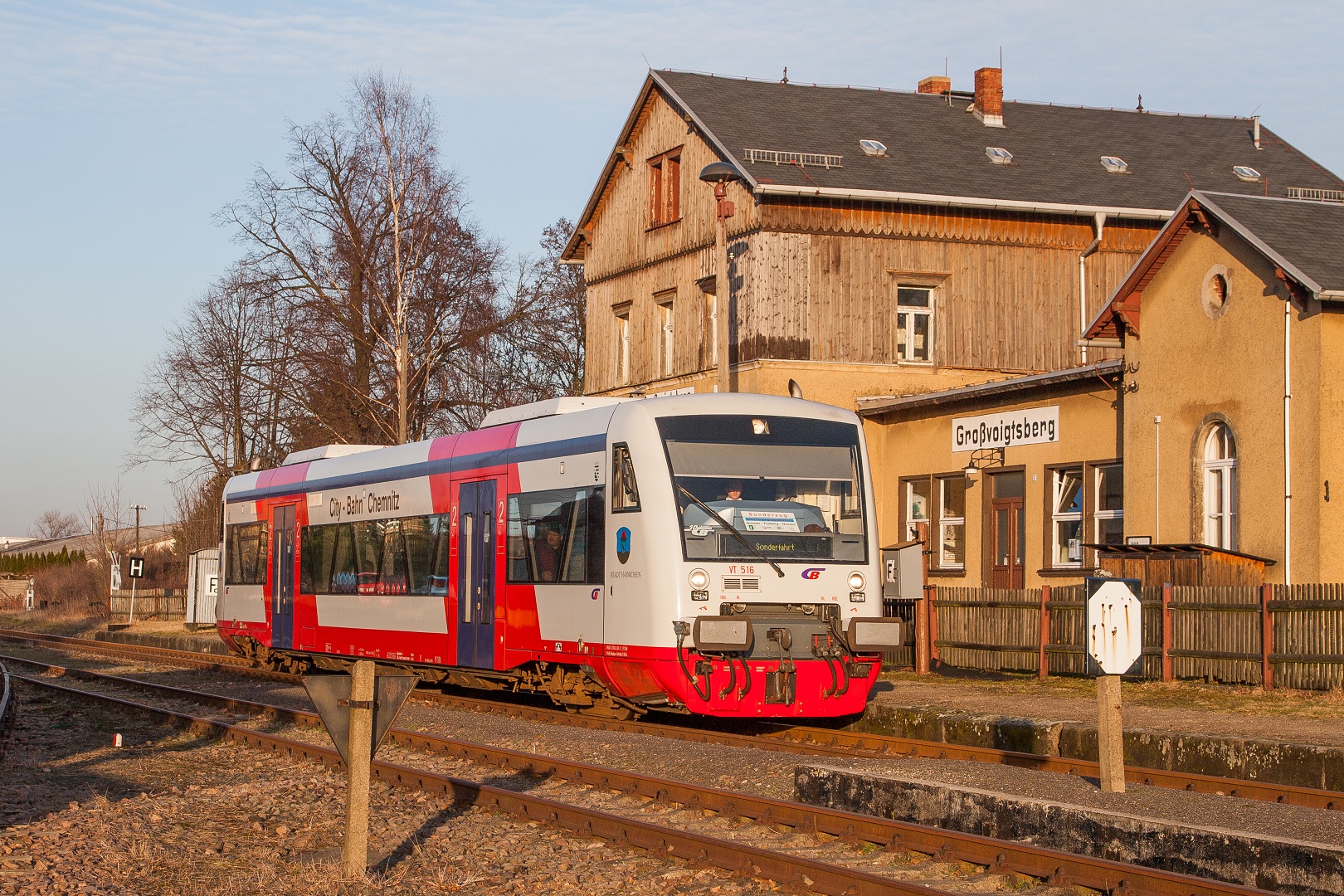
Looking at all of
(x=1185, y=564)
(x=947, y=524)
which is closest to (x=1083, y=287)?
(x=947, y=524)

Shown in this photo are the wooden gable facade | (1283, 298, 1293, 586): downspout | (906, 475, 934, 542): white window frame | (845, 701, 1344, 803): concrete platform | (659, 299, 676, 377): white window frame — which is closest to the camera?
(845, 701, 1344, 803): concrete platform

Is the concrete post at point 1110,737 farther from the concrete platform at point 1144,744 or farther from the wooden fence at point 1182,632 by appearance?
the wooden fence at point 1182,632

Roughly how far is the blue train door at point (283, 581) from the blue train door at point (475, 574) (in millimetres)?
6391

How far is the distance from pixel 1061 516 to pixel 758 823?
612 inches

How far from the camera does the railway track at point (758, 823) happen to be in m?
7.35

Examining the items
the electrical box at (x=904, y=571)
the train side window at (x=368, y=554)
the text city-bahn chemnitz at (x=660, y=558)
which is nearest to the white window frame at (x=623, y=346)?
the train side window at (x=368, y=554)

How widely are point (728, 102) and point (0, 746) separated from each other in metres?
21.5

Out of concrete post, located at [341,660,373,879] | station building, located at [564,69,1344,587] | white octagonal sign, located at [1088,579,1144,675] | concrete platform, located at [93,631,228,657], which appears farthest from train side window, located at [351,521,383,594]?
concrete platform, located at [93,631,228,657]

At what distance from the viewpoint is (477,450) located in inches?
688

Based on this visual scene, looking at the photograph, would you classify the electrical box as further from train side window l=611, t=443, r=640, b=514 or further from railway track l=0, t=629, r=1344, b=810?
train side window l=611, t=443, r=640, b=514

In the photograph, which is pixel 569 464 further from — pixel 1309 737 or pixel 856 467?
pixel 1309 737

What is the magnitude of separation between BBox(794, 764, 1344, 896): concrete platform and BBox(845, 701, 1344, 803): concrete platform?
245cm

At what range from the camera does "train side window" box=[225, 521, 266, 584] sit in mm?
24391

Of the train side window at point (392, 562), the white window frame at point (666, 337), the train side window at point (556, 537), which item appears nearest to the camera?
the train side window at point (556, 537)
